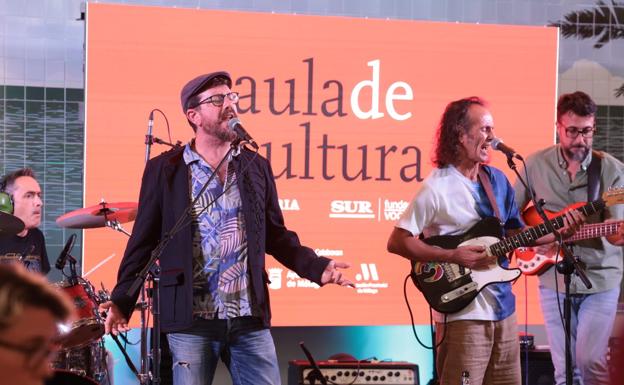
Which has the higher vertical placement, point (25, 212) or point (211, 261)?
point (25, 212)

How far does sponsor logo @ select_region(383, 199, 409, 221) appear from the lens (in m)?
7.55

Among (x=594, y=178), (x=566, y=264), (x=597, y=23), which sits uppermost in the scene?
(x=597, y=23)

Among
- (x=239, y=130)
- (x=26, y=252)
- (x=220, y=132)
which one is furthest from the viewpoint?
(x=26, y=252)

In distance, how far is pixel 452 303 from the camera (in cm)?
476

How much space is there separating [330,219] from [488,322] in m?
2.92

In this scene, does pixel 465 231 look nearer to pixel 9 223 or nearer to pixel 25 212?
pixel 9 223

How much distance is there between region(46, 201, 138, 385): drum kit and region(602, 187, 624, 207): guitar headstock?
3.03 metres

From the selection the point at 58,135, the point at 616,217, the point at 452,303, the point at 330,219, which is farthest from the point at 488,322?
the point at 58,135

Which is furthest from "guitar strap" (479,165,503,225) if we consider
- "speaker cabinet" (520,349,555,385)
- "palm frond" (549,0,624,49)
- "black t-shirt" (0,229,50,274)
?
"palm frond" (549,0,624,49)

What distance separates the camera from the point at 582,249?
6207 millimetres

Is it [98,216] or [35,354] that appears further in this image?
[98,216]

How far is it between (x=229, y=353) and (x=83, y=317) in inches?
68.9

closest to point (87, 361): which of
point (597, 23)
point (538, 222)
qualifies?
point (538, 222)

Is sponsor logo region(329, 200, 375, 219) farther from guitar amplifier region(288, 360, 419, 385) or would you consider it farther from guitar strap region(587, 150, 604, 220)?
guitar amplifier region(288, 360, 419, 385)
